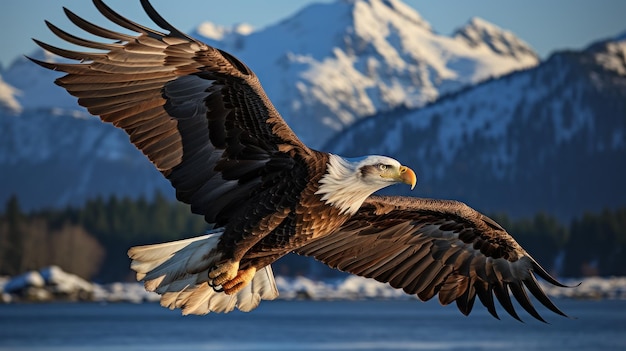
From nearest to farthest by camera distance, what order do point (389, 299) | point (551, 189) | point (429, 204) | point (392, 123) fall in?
point (429, 204)
point (389, 299)
point (551, 189)
point (392, 123)

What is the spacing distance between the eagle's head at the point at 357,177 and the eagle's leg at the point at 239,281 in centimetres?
80

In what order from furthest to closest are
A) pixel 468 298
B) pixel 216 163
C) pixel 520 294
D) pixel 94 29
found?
pixel 468 298
pixel 520 294
pixel 216 163
pixel 94 29

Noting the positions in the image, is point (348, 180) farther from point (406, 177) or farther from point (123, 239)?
point (123, 239)

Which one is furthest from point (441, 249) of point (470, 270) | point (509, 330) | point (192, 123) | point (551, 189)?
point (551, 189)

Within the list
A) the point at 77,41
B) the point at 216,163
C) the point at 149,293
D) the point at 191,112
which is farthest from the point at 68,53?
the point at 149,293

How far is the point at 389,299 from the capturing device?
67375mm

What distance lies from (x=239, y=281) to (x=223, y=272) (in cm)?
20

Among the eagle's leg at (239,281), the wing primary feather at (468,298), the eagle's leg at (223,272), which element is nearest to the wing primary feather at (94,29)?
the eagle's leg at (223,272)

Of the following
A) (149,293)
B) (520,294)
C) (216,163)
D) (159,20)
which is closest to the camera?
(159,20)

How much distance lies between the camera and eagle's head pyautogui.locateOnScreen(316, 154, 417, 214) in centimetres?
709

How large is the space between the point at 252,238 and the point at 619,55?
123809 millimetres

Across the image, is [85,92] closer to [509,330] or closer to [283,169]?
[283,169]

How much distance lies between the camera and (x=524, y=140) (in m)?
116

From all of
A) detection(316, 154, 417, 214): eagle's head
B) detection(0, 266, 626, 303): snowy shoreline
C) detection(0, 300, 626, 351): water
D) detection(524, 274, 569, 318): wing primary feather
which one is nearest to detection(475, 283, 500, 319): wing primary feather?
detection(524, 274, 569, 318): wing primary feather
